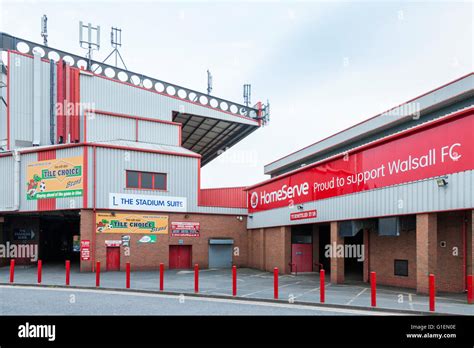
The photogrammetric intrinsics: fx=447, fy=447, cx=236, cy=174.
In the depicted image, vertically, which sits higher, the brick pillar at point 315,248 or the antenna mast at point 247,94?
the antenna mast at point 247,94

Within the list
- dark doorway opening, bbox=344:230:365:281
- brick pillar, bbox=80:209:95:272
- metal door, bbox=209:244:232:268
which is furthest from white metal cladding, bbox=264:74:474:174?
brick pillar, bbox=80:209:95:272

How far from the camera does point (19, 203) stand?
24.7m

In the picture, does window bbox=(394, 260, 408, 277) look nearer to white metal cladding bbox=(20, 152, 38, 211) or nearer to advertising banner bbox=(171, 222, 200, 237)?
advertising banner bbox=(171, 222, 200, 237)

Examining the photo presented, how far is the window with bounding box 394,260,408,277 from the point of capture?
16231 mm

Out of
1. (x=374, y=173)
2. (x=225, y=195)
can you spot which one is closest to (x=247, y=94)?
(x=225, y=195)

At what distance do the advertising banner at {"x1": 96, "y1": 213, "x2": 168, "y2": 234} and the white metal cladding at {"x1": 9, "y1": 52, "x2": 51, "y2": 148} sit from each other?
712cm

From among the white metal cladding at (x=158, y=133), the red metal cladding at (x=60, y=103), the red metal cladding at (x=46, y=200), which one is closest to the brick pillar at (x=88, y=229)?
the red metal cladding at (x=46, y=200)

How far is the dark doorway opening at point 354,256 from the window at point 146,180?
10.8 metres

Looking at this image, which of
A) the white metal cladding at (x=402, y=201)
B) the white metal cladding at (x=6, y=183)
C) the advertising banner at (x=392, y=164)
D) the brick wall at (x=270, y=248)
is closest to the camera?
the white metal cladding at (x=402, y=201)

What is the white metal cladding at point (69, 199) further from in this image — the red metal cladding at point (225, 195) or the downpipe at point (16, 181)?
the red metal cladding at point (225, 195)

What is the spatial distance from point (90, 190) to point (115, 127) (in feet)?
19.6

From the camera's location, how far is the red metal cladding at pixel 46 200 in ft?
78.8
